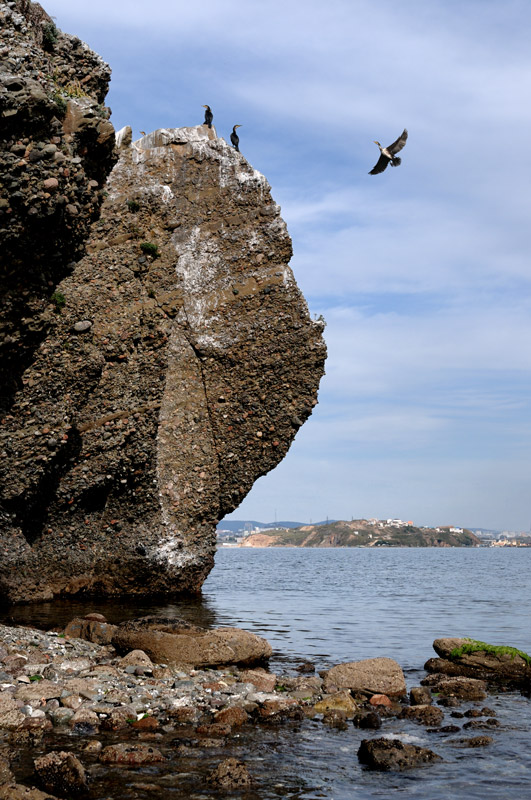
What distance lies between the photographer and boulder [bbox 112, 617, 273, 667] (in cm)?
1398

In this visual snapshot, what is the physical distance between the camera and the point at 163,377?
1030 inches

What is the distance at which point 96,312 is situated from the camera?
81.0 feet

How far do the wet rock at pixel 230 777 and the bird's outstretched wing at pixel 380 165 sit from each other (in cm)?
1608

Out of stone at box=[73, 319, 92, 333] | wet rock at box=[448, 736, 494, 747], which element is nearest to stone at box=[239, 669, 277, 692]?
wet rock at box=[448, 736, 494, 747]

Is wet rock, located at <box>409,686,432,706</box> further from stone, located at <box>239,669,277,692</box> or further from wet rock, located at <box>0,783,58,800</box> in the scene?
wet rock, located at <box>0,783,58,800</box>

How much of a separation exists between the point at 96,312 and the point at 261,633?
11.7 meters

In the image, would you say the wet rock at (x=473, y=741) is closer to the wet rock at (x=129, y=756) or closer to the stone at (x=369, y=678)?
the stone at (x=369, y=678)

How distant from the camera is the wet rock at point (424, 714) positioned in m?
11.4

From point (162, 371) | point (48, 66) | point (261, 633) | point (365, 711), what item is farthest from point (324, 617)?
point (48, 66)

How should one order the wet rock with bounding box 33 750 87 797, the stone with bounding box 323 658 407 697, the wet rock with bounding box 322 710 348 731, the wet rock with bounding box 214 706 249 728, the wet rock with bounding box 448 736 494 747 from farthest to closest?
1. the stone with bounding box 323 658 407 697
2. the wet rock with bounding box 322 710 348 731
3. the wet rock with bounding box 214 706 249 728
4. the wet rock with bounding box 448 736 494 747
5. the wet rock with bounding box 33 750 87 797

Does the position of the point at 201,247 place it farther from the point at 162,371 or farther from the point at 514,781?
the point at 514,781

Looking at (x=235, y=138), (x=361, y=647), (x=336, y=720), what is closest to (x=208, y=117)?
(x=235, y=138)

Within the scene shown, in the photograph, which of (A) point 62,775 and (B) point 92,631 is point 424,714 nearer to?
(A) point 62,775

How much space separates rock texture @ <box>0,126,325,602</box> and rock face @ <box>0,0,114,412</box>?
204cm
